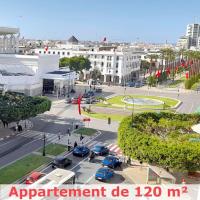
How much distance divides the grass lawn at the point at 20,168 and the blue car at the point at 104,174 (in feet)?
25.7

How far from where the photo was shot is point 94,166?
44.7 metres

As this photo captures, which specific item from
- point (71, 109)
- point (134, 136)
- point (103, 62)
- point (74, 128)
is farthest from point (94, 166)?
point (103, 62)

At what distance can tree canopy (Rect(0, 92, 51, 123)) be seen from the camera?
52.0 m

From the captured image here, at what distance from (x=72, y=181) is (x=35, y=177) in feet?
14.1

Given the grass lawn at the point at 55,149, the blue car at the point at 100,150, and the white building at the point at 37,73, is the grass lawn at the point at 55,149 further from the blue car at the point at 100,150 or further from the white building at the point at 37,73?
the white building at the point at 37,73

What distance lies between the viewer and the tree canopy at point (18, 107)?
171 ft

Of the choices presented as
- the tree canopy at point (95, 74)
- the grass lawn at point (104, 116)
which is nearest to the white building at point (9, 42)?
the tree canopy at point (95, 74)

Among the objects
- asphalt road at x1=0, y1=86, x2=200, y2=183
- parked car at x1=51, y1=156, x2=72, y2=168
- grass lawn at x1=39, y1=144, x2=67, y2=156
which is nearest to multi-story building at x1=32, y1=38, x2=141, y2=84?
asphalt road at x1=0, y1=86, x2=200, y2=183

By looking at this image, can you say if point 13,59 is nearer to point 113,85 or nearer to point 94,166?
point 113,85

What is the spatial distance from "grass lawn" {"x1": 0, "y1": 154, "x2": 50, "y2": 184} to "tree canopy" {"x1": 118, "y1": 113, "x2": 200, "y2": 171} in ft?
37.8

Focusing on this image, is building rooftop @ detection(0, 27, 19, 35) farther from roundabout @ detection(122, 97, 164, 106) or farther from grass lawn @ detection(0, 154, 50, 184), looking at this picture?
grass lawn @ detection(0, 154, 50, 184)

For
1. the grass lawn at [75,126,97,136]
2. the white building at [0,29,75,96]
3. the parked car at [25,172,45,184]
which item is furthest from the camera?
the white building at [0,29,75,96]

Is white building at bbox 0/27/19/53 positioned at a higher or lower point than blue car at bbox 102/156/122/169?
higher

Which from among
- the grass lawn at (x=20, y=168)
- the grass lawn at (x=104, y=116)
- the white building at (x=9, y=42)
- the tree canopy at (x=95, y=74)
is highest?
the white building at (x=9, y=42)
